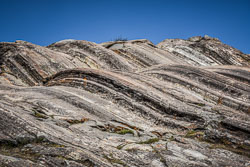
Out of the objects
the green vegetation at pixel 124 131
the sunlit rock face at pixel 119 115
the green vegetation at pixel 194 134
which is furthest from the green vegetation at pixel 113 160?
the green vegetation at pixel 194 134

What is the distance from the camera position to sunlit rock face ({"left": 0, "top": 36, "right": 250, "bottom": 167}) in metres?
7.86

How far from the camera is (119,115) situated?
11672mm

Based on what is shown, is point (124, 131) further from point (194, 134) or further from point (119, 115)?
point (194, 134)

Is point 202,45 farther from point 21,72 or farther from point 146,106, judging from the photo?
point 21,72

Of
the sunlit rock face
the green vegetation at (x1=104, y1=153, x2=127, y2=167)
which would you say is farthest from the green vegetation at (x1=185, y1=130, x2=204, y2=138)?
the green vegetation at (x1=104, y1=153, x2=127, y2=167)

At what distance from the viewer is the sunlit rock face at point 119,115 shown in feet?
25.8

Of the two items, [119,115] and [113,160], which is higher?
[119,115]

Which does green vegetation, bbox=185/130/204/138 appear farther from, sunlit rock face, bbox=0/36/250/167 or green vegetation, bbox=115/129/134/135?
green vegetation, bbox=115/129/134/135

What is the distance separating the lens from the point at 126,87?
13.6 m

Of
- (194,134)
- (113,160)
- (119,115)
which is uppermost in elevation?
(119,115)

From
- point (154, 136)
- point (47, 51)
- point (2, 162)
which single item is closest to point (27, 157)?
point (2, 162)

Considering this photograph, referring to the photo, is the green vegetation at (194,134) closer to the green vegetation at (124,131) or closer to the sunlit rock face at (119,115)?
the sunlit rock face at (119,115)

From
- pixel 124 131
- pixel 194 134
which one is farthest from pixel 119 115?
pixel 194 134

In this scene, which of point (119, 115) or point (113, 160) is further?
point (119, 115)
